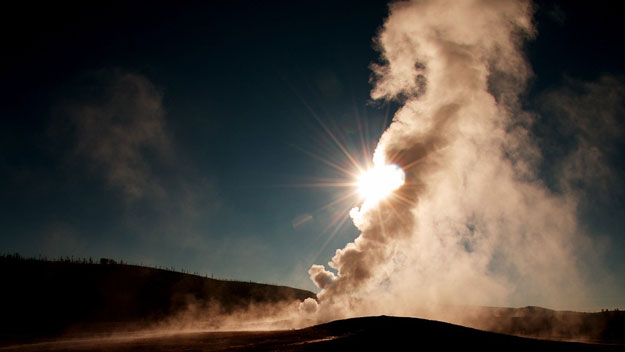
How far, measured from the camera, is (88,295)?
1476 inches

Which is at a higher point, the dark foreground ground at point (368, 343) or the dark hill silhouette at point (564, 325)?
the dark foreground ground at point (368, 343)

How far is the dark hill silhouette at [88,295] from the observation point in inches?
1176

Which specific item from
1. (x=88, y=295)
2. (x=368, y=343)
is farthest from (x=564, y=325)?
(x=88, y=295)

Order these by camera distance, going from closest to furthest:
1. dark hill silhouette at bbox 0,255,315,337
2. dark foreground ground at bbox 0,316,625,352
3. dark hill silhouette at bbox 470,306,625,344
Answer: dark foreground ground at bbox 0,316,625,352 → dark hill silhouette at bbox 0,255,315,337 → dark hill silhouette at bbox 470,306,625,344

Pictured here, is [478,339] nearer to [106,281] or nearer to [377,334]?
[377,334]

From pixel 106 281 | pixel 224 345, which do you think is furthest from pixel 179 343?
pixel 106 281

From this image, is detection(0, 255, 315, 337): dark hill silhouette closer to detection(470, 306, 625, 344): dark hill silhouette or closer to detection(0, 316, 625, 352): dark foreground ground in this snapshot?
detection(0, 316, 625, 352): dark foreground ground

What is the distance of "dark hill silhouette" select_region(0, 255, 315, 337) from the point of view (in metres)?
29.9

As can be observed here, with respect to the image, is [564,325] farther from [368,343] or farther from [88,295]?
[88,295]

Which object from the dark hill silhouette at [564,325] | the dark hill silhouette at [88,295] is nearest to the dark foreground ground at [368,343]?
the dark hill silhouette at [88,295]

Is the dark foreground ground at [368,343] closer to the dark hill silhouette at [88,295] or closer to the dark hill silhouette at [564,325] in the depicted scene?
the dark hill silhouette at [88,295]

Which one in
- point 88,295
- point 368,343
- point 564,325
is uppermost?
point 88,295

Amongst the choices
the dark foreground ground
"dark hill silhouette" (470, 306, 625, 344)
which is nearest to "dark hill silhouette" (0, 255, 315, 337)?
the dark foreground ground

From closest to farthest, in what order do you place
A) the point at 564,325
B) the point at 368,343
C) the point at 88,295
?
the point at 368,343 < the point at 564,325 < the point at 88,295
